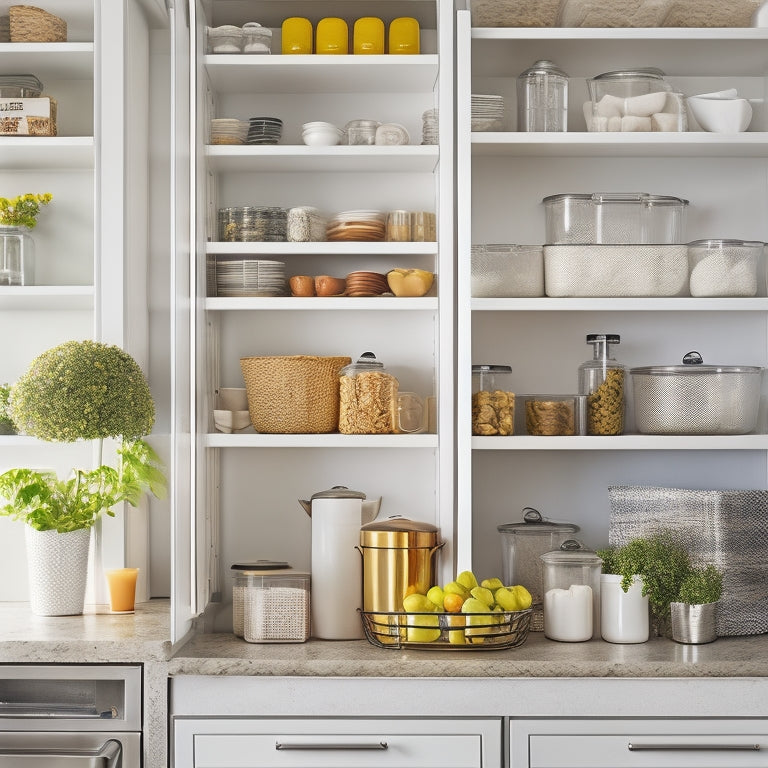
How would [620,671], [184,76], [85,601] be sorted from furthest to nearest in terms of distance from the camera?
1. [85,601]
2. [184,76]
3. [620,671]

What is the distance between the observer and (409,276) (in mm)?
2443

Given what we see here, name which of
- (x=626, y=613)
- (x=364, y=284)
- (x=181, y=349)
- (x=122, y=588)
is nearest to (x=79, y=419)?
(x=181, y=349)

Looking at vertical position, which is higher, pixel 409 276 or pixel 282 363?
pixel 409 276

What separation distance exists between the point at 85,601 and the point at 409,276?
125cm

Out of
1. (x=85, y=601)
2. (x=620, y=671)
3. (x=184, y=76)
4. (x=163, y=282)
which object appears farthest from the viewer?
(x=163, y=282)

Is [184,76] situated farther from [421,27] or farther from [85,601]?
[85,601]

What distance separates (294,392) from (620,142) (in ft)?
3.58

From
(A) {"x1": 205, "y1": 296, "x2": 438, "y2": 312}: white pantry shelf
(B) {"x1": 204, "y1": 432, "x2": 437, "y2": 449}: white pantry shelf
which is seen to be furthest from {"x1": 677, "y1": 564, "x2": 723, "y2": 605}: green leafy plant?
(A) {"x1": 205, "y1": 296, "x2": 438, "y2": 312}: white pantry shelf

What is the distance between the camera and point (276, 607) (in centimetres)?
218

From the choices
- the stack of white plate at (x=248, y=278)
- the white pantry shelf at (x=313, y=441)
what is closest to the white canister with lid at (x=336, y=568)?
the white pantry shelf at (x=313, y=441)

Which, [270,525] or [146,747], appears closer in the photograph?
[146,747]

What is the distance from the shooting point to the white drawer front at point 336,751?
1980mm

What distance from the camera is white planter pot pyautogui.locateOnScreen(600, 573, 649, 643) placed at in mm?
2178

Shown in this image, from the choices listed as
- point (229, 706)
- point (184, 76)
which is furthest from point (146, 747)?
point (184, 76)
